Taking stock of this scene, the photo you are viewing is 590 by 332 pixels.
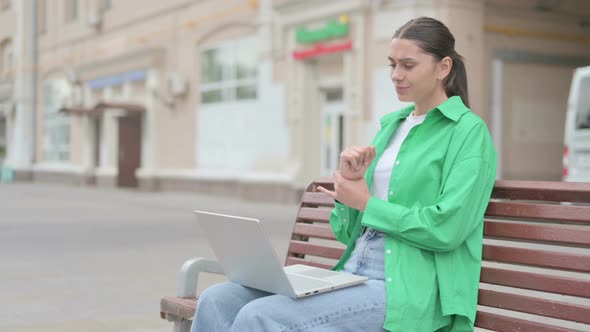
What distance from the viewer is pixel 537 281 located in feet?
8.52

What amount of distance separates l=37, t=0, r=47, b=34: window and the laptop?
32.5m

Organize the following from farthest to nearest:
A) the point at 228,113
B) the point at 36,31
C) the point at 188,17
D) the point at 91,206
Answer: the point at 36,31 < the point at 188,17 < the point at 228,113 < the point at 91,206

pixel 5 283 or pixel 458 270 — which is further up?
pixel 458 270

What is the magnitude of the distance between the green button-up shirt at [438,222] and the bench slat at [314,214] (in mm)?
746

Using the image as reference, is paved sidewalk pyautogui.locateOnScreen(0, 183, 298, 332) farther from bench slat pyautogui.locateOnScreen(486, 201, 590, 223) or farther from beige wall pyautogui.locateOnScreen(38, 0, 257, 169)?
beige wall pyautogui.locateOnScreen(38, 0, 257, 169)

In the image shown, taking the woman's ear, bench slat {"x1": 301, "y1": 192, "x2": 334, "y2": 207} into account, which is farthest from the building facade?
the woman's ear

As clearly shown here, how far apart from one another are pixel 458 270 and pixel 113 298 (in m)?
3.73

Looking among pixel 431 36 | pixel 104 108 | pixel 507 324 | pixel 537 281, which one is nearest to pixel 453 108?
pixel 431 36

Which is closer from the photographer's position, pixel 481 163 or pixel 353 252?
pixel 481 163

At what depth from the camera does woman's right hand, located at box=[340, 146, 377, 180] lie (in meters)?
2.68

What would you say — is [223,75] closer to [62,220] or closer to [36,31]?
[62,220]

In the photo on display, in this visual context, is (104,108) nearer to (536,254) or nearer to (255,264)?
(255,264)

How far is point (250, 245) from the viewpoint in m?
2.58

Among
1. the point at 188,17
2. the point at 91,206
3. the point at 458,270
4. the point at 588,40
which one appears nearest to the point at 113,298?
the point at 458,270
